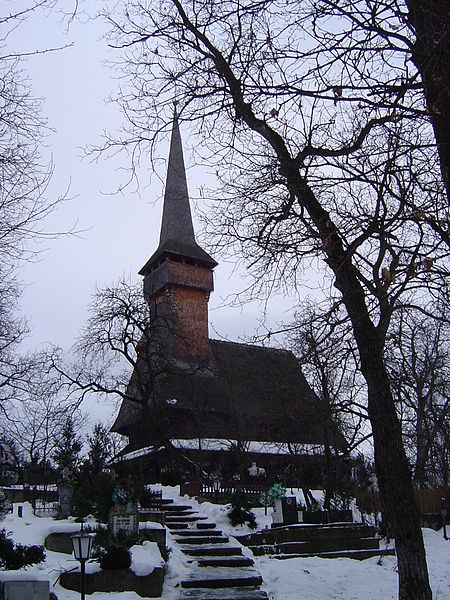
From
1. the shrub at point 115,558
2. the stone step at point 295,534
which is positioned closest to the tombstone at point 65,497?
the stone step at point 295,534

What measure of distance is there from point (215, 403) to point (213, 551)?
2395 centimetres

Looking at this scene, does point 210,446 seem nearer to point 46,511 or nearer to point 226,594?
point 46,511

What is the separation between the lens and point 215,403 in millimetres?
37781

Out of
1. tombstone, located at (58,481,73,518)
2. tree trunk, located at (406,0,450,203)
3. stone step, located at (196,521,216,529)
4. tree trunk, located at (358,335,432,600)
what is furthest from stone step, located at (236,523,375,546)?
tree trunk, located at (406,0,450,203)

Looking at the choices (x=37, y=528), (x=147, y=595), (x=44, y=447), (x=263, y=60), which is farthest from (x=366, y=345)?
(x=44, y=447)

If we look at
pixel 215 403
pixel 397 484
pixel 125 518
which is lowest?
pixel 125 518

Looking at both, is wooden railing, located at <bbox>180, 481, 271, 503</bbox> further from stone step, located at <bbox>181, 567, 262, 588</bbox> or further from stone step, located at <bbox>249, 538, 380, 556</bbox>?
stone step, located at <bbox>181, 567, 262, 588</bbox>

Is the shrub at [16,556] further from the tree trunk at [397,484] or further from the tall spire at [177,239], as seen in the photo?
the tall spire at [177,239]

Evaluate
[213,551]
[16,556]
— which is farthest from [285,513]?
[16,556]

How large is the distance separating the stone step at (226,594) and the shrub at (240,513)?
472 centimetres

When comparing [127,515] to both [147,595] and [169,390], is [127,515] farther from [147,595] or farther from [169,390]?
[169,390]

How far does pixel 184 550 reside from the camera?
549 inches

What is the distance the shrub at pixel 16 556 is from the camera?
10500mm

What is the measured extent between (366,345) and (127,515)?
7421 mm
